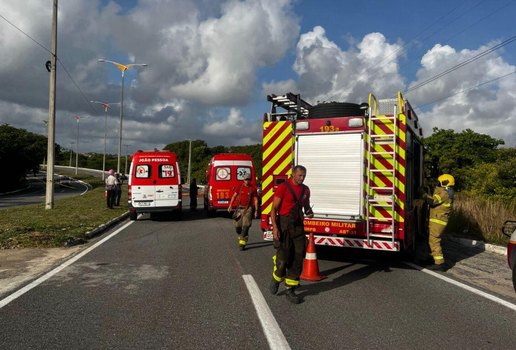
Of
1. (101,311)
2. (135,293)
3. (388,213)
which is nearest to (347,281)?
(388,213)

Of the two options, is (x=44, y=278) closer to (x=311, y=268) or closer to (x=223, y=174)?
(x=311, y=268)

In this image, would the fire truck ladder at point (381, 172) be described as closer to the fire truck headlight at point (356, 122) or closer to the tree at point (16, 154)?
the fire truck headlight at point (356, 122)

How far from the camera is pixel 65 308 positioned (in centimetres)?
518

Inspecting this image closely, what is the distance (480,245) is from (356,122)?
201 inches

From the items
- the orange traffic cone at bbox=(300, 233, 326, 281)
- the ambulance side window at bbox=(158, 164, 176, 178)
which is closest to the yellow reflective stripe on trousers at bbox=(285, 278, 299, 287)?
the orange traffic cone at bbox=(300, 233, 326, 281)

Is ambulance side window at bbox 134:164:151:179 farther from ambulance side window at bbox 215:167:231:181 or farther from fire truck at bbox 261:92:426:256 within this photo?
fire truck at bbox 261:92:426:256

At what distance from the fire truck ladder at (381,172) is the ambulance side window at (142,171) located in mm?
10060

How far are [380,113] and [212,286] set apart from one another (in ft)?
13.9

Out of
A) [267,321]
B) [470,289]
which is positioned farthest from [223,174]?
[267,321]

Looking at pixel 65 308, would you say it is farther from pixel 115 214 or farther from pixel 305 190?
pixel 115 214

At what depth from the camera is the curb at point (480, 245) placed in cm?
973

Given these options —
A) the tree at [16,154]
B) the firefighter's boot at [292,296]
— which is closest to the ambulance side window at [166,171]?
the firefighter's boot at [292,296]

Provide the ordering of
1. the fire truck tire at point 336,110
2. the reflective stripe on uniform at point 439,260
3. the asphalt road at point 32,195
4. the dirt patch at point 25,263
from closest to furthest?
1. the dirt patch at point 25,263
2. the reflective stripe on uniform at point 439,260
3. the fire truck tire at point 336,110
4. the asphalt road at point 32,195

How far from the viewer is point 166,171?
52.5 ft
